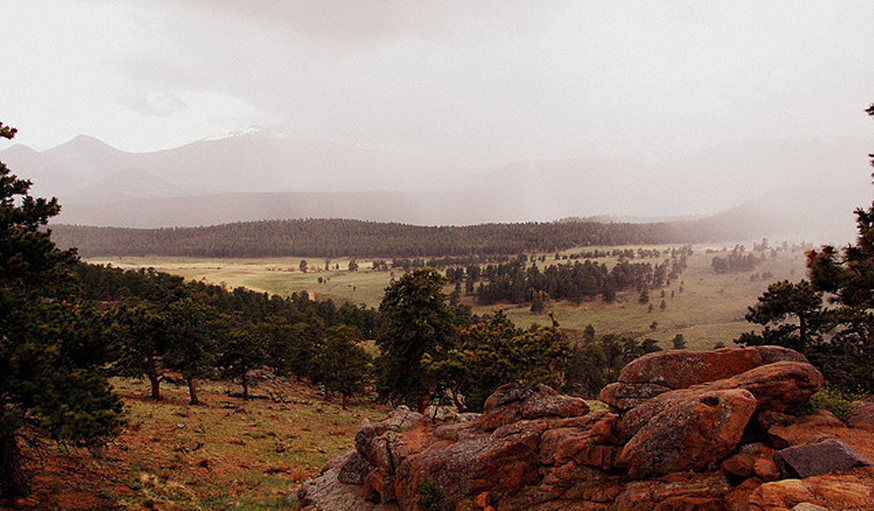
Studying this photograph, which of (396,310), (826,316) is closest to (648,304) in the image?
(826,316)

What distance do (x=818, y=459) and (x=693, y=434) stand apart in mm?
3443

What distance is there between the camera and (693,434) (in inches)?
593

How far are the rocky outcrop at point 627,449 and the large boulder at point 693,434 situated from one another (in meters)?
0.04

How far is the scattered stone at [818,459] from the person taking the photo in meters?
12.9

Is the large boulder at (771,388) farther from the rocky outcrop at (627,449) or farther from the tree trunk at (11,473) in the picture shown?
the tree trunk at (11,473)

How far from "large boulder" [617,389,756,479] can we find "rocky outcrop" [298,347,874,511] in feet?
0.13

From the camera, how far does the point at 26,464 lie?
21.6 metres

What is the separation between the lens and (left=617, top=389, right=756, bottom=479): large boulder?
1486 centimetres

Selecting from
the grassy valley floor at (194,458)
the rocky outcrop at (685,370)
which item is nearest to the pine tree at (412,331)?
the grassy valley floor at (194,458)

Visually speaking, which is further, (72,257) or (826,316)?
(826,316)

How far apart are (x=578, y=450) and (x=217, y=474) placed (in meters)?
24.2

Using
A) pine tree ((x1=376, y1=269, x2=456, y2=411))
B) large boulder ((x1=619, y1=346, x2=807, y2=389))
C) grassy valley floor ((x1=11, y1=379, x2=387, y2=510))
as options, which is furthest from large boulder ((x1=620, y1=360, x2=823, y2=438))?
pine tree ((x1=376, y1=269, x2=456, y2=411))

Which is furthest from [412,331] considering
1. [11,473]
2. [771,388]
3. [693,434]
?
[771,388]

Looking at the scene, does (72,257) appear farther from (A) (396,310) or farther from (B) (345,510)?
(A) (396,310)
